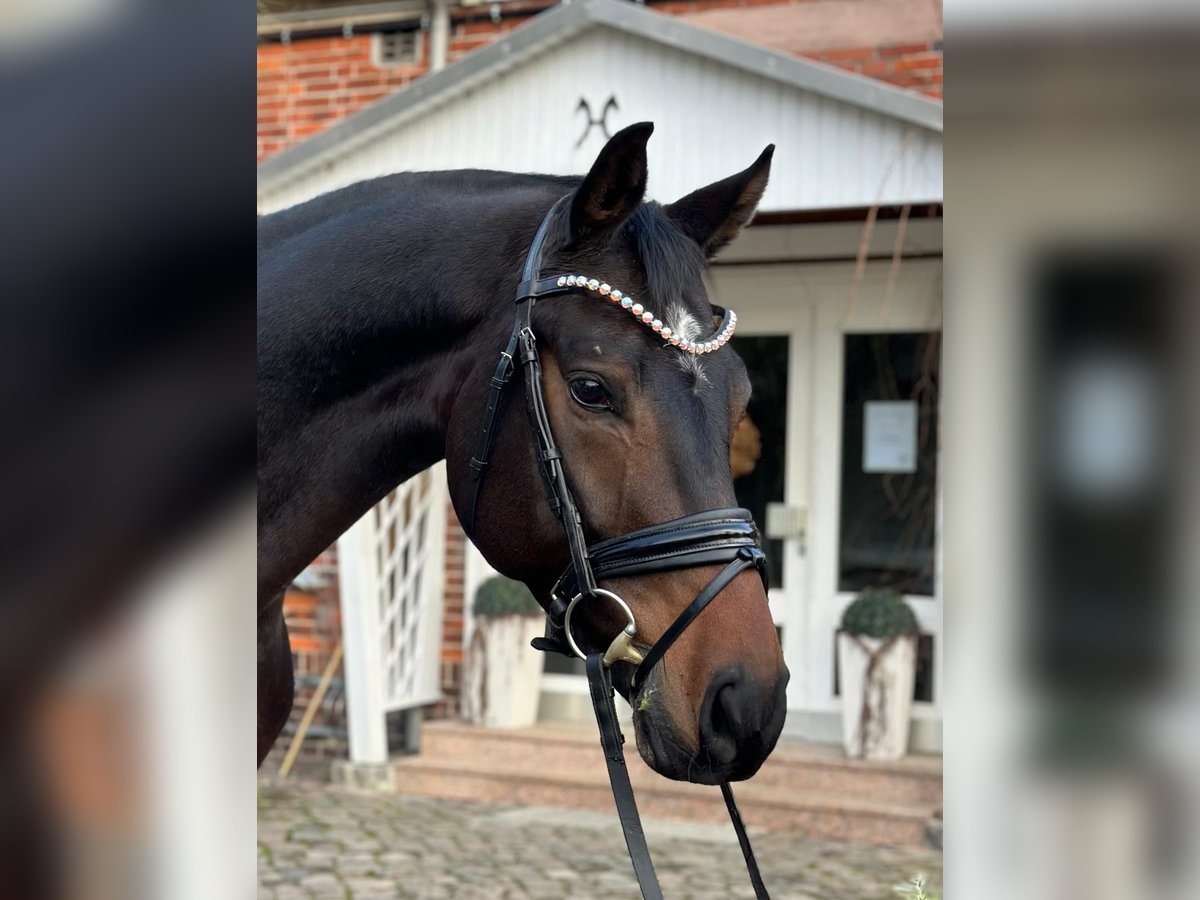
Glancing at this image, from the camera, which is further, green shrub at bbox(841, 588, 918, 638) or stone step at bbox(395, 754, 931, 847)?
green shrub at bbox(841, 588, 918, 638)

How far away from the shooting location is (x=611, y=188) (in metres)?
1.59

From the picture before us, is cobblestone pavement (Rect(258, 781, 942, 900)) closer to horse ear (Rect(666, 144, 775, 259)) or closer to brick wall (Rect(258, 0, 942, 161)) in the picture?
horse ear (Rect(666, 144, 775, 259))

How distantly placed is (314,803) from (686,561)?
4.66 metres

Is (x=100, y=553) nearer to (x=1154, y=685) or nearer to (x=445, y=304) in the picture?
(x=1154, y=685)

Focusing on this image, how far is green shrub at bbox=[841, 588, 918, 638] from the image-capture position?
529 centimetres

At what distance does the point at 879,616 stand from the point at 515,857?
6.55ft

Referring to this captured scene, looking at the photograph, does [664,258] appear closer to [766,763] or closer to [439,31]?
[766,763]

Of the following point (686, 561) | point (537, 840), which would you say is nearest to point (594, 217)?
point (686, 561)

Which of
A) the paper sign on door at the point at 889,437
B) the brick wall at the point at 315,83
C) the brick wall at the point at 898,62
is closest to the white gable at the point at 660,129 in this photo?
the brick wall at the point at 898,62

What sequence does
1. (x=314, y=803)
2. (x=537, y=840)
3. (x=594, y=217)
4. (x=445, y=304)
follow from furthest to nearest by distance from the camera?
(x=314, y=803), (x=537, y=840), (x=445, y=304), (x=594, y=217)

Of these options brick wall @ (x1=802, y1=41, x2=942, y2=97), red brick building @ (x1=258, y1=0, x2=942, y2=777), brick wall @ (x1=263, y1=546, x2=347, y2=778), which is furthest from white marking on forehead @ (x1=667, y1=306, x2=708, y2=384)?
brick wall @ (x1=263, y1=546, x2=347, y2=778)

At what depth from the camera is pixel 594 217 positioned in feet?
5.31

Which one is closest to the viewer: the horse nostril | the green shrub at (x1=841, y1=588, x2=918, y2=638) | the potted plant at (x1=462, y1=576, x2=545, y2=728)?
the horse nostril

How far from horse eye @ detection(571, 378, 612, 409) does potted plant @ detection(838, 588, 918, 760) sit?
4.05m
